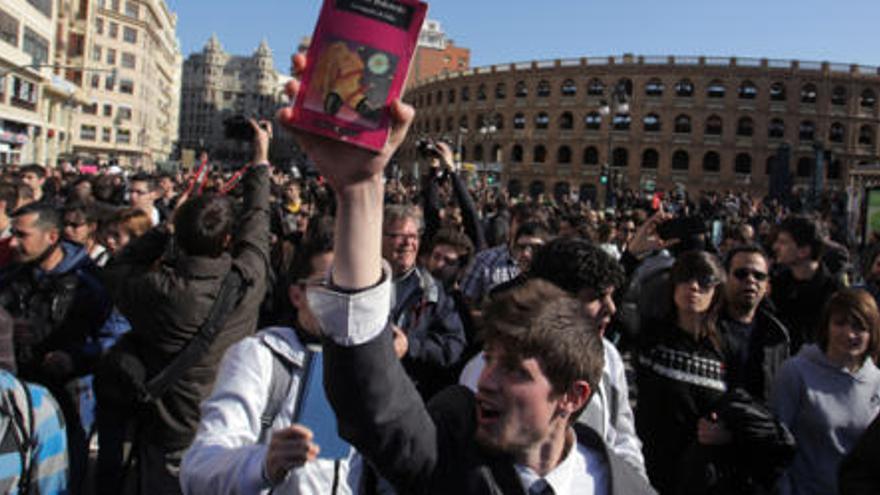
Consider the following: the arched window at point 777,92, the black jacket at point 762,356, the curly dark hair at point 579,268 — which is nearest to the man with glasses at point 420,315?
the curly dark hair at point 579,268

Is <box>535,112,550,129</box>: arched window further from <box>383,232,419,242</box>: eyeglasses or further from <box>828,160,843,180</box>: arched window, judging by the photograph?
<box>383,232,419,242</box>: eyeglasses

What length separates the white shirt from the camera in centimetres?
167

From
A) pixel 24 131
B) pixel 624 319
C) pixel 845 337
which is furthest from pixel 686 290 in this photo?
pixel 24 131

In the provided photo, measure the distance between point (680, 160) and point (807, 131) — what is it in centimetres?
1082

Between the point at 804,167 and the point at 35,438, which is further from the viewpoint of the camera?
the point at 804,167

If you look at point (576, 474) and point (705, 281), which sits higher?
point (705, 281)

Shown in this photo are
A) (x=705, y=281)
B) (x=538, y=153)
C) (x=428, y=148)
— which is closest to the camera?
(x=705, y=281)

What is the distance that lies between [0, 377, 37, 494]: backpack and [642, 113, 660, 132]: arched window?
59385 mm

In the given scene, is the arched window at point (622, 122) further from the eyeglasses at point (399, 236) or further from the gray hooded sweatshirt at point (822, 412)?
the gray hooded sweatshirt at point (822, 412)

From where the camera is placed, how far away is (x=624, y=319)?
171 inches

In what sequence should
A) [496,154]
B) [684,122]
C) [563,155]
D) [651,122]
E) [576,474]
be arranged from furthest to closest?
[496,154]
[563,155]
[651,122]
[684,122]
[576,474]

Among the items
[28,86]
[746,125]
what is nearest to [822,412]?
[28,86]

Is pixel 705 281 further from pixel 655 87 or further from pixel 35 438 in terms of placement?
pixel 655 87

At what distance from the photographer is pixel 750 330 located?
161 inches
